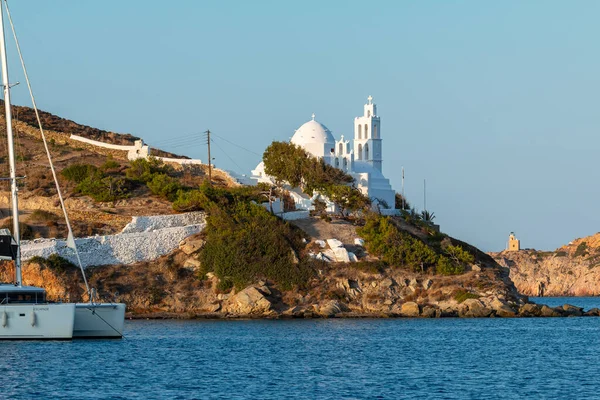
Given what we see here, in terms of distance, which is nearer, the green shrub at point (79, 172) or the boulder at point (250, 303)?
the boulder at point (250, 303)

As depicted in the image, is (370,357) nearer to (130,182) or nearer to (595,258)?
(130,182)

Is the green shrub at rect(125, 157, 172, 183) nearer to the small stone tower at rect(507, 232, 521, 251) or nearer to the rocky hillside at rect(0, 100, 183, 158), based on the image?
the rocky hillside at rect(0, 100, 183, 158)

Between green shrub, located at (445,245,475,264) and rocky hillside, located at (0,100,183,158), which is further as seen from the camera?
rocky hillside, located at (0,100,183,158)

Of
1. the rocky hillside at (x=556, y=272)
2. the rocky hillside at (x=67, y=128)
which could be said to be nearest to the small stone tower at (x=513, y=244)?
the rocky hillside at (x=556, y=272)

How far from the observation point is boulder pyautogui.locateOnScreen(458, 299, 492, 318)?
226 ft

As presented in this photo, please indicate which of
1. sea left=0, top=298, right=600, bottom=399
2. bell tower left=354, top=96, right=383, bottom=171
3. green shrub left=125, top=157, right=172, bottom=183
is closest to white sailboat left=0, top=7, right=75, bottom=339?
sea left=0, top=298, right=600, bottom=399

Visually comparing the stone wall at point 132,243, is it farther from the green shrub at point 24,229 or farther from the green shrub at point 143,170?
the green shrub at point 143,170

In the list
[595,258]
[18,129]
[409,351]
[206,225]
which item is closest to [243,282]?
[206,225]

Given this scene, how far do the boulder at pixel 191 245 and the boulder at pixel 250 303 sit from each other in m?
4.77

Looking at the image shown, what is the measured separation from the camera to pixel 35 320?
4681 cm

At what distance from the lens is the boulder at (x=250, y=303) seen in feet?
220

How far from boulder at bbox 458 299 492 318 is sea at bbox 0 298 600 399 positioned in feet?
21.5

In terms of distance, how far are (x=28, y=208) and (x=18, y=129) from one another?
27.6 meters

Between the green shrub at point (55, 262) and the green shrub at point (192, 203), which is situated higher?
the green shrub at point (192, 203)
